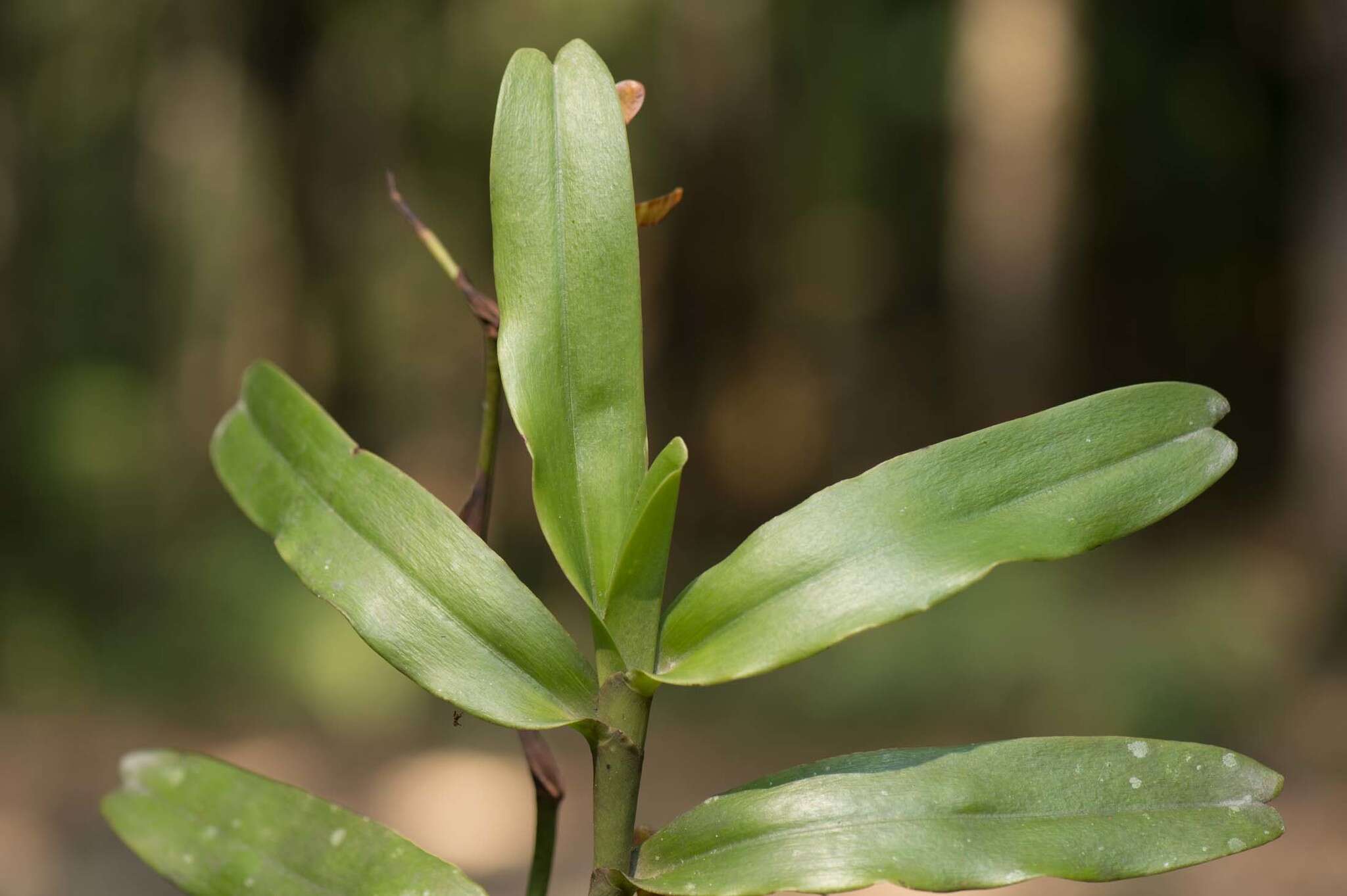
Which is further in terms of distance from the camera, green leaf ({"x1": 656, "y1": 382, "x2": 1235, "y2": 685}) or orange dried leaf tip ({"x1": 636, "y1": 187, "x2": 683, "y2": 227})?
orange dried leaf tip ({"x1": 636, "y1": 187, "x2": 683, "y2": 227})

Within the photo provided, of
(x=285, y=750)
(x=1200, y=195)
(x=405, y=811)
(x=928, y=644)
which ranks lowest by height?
(x=405, y=811)

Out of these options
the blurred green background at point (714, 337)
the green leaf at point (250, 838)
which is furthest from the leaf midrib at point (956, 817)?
the blurred green background at point (714, 337)

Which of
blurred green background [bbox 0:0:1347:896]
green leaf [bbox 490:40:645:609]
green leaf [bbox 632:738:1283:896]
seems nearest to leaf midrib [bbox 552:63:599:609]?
green leaf [bbox 490:40:645:609]

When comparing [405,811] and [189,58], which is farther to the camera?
[189,58]

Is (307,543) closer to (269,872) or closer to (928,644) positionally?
(269,872)

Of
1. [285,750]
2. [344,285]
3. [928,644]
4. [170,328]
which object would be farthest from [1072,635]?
[170,328]

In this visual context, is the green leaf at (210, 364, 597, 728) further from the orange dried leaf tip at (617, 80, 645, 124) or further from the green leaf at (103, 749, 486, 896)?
the orange dried leaf tip at (617, 80, 645, 124)

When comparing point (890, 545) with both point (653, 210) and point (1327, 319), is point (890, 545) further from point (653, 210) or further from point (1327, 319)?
point (1327, 319)

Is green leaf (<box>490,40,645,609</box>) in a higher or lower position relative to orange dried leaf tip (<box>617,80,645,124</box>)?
lower
